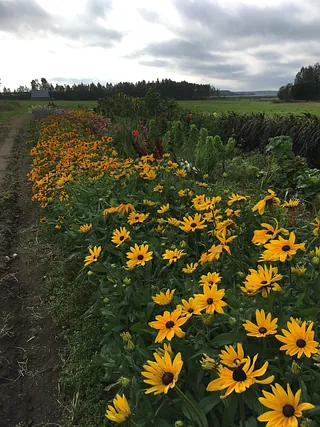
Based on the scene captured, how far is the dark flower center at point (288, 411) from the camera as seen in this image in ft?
2.79

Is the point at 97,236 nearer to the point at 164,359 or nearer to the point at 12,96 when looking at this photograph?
the point at 164,359

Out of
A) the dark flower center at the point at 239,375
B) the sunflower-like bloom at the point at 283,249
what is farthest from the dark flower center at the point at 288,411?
the sunflower-like bloom at the point at 283,249

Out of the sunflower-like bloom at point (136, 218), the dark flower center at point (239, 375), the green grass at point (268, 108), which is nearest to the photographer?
the dark flower center at point (239, 375)

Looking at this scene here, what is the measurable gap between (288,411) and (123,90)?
2736 centimetres

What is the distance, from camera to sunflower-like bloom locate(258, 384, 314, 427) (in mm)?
843

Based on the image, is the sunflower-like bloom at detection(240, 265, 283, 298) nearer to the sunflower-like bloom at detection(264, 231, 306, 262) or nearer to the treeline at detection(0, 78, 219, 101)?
the sunflower-like bloom at detection(264, 231, 306, 262)

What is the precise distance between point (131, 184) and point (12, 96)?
6448 cm

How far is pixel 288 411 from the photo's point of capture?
853 millimetres

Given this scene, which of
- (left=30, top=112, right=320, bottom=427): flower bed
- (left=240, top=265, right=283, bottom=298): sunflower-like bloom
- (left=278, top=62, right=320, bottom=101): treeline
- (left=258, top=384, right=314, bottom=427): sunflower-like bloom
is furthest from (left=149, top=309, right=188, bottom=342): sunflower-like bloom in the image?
(left=278, top=62, right=320, bottom=101): treeline

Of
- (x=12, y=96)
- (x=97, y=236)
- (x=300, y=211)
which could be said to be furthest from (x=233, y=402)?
(x=12, y=96)

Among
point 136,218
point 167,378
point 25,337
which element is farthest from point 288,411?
point 25,337

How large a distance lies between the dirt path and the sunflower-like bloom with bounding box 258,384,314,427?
131cm

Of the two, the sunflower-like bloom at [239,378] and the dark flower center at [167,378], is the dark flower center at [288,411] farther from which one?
the dark flower center at [167,378]

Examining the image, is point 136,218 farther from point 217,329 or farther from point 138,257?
point 217,329
